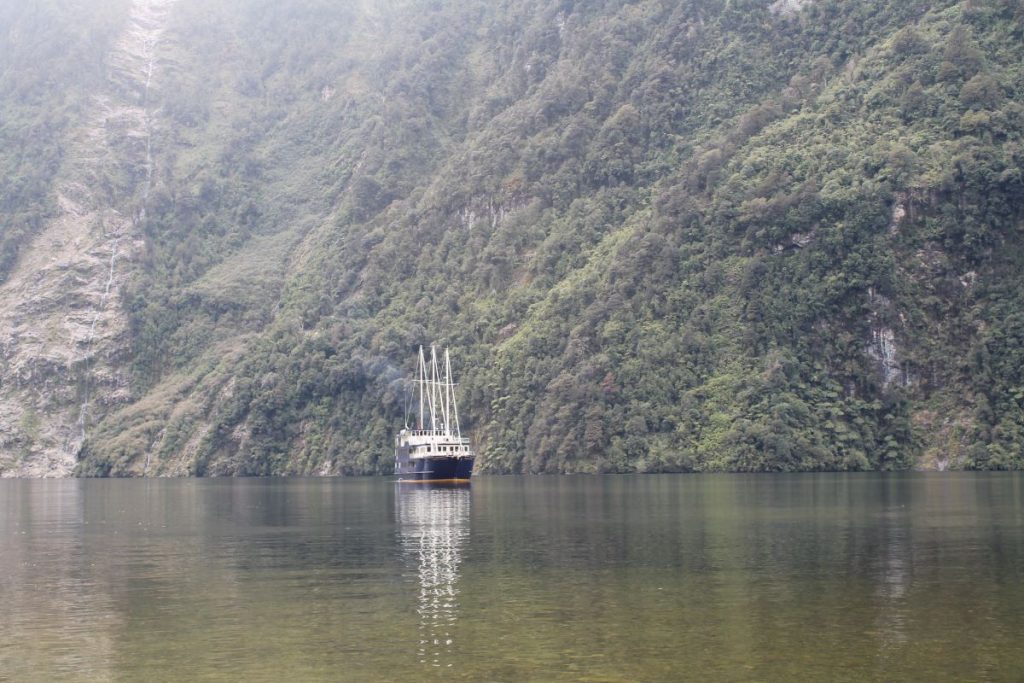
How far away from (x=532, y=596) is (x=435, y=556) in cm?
1676

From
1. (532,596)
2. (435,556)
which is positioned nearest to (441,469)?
(435,556)

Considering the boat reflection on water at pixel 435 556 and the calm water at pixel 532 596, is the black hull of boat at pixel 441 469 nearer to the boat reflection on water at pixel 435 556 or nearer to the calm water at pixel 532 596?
the boat reflection on water at pixel 435 556

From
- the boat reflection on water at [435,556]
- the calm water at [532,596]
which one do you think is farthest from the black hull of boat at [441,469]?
the calm water at [532,596]

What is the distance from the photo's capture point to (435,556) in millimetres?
66312

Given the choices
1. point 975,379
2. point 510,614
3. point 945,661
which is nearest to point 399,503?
point 510,614

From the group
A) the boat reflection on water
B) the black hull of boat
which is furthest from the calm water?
the black hull of boat

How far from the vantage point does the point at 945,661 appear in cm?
3675

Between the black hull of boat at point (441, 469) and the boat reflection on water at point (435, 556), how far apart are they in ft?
68.1

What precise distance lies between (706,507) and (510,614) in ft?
186

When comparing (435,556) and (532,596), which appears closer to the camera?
(532,596)

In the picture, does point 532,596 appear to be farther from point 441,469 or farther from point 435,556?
point 441,469

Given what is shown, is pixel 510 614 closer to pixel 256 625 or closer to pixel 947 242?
pixel 256 625

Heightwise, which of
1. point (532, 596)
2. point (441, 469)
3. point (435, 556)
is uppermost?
point (441, 469)

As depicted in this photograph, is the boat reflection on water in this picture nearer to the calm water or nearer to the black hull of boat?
the calm water
